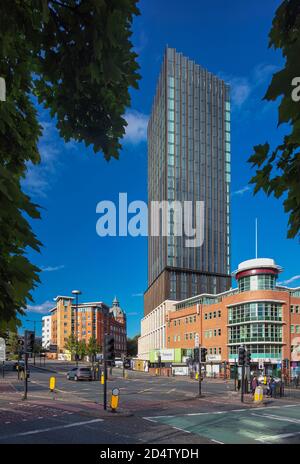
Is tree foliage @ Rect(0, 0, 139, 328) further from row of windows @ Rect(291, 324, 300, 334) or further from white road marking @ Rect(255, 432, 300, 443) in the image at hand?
row of windows @ Rect(291, 324, 300, 334)

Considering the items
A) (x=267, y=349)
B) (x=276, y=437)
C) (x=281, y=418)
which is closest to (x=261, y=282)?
(x=267, y=349)

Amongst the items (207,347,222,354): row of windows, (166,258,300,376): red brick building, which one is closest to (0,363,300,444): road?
(166,258,300,376): red brick building

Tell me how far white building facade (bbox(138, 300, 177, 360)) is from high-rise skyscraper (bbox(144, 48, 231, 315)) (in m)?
4.76

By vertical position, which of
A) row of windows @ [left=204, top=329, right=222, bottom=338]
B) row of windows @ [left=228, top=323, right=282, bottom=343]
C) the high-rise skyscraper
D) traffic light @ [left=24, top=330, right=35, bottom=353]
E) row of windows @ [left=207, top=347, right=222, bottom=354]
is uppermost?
the high-rise skyscraper

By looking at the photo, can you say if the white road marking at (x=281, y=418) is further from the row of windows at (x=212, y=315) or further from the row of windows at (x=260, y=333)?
the row of windows at (x=212, y=315)

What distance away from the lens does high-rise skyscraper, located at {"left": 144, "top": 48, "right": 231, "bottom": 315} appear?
129875 millimetres

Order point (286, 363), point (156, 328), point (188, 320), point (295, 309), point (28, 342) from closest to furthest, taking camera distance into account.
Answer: point (28, 342)
point (286, 363)
point (295, 309)
point (188, 320)
point (156, 328)

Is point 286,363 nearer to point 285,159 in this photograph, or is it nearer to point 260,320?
point 260,320

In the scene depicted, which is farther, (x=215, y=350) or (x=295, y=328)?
(x=215, y=350)

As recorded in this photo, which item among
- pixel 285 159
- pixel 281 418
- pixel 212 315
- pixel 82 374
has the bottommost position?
pixel 82 374

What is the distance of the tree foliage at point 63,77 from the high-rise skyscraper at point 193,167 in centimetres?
11964

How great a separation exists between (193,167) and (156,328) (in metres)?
46.3

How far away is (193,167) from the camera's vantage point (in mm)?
136000

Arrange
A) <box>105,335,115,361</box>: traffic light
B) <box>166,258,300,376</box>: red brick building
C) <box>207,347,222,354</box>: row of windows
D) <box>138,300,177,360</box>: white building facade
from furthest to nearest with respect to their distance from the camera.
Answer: <box>138,300,177,360</box>: white building facade, <box>207,347,222,354</box>: row of windows, <box>166,258,300,376</box>: red brick building, <box>105,335,115,361</box>: traffic light
